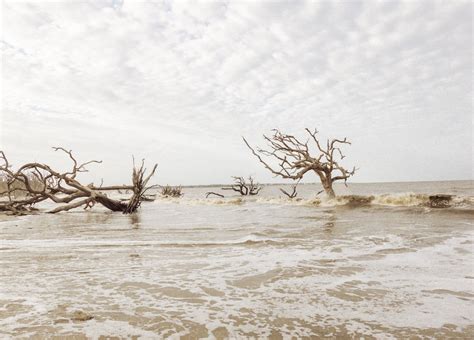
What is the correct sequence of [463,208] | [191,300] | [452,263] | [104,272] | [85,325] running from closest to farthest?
[85,325], [191,300], [104,272], [452,263], [463,208]

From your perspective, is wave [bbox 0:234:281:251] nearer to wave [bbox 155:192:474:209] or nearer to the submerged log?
the submerged log

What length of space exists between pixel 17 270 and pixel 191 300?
2.71 m

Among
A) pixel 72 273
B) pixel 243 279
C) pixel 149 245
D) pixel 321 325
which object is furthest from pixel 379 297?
pixel 149 245

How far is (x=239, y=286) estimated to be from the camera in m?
3.69

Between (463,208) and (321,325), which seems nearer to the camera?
(321,325)

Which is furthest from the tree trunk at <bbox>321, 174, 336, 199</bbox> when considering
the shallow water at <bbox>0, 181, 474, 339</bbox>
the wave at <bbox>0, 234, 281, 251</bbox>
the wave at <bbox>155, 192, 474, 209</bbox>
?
the wave at <bbox>0, 234, 281, 251</bbox>

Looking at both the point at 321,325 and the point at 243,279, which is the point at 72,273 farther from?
the point at 321,325

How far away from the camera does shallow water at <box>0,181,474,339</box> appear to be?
102 inches

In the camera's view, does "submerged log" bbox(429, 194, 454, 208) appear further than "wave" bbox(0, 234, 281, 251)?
Yes

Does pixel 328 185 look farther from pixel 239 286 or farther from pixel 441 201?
pixel 239 286

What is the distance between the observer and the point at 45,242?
6.67m

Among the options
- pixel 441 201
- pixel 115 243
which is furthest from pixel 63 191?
pixel 441 201

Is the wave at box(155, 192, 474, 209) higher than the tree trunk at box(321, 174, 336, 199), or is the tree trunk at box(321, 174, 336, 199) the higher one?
the tree trunk at box(321, 174, 336, 199)

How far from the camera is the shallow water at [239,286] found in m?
2.59
